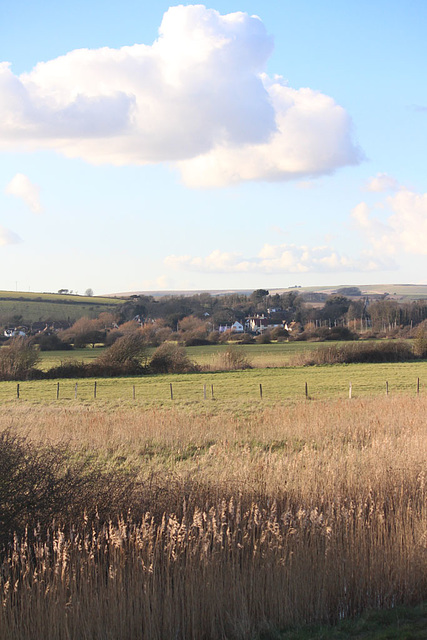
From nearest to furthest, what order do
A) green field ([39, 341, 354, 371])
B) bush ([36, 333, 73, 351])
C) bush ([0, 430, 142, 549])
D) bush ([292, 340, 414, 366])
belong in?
bush ([0, 430, 142, 549]) → green field ([39, 341, 354, 371]) → bush ([292, 340, 414, 366]) → bush ([36, 333, 73, 351])

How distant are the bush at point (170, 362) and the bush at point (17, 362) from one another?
34.0 feet

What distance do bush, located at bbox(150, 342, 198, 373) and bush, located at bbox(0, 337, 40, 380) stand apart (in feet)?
34.0

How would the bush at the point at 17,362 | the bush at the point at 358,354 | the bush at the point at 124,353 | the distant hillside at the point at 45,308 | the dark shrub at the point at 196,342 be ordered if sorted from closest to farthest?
the bush at the point at 17,362 → the bush at the point at 124,353 → the bush at the point at 358,354 → the dark shrub at the point at 196,342 → the distant hillside at the point at 45,308

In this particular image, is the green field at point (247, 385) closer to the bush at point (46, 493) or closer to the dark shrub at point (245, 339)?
the bush at point (46, 493)

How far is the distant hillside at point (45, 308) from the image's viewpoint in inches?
4564

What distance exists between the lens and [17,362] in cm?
4847

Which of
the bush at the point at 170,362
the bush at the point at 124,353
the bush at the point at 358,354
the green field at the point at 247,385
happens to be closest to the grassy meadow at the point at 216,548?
the green field at the point at 247,385

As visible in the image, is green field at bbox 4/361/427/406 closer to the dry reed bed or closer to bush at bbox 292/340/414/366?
bush at bbox 292/340/414/366

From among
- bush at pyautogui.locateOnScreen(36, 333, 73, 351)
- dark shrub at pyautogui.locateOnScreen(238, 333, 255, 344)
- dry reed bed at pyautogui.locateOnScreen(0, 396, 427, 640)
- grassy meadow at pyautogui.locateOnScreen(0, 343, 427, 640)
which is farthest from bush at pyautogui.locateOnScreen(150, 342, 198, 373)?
dry reed bed at pyautogui.locateOnScreen(0, 396, 427, 640)

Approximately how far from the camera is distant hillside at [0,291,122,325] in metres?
116

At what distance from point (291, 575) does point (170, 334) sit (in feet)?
266

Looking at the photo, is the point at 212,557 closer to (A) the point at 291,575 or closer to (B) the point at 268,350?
(A) the point at 291,575

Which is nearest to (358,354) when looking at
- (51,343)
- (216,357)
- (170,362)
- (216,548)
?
(216,357)

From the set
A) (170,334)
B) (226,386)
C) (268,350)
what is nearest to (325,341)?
(268,350)
